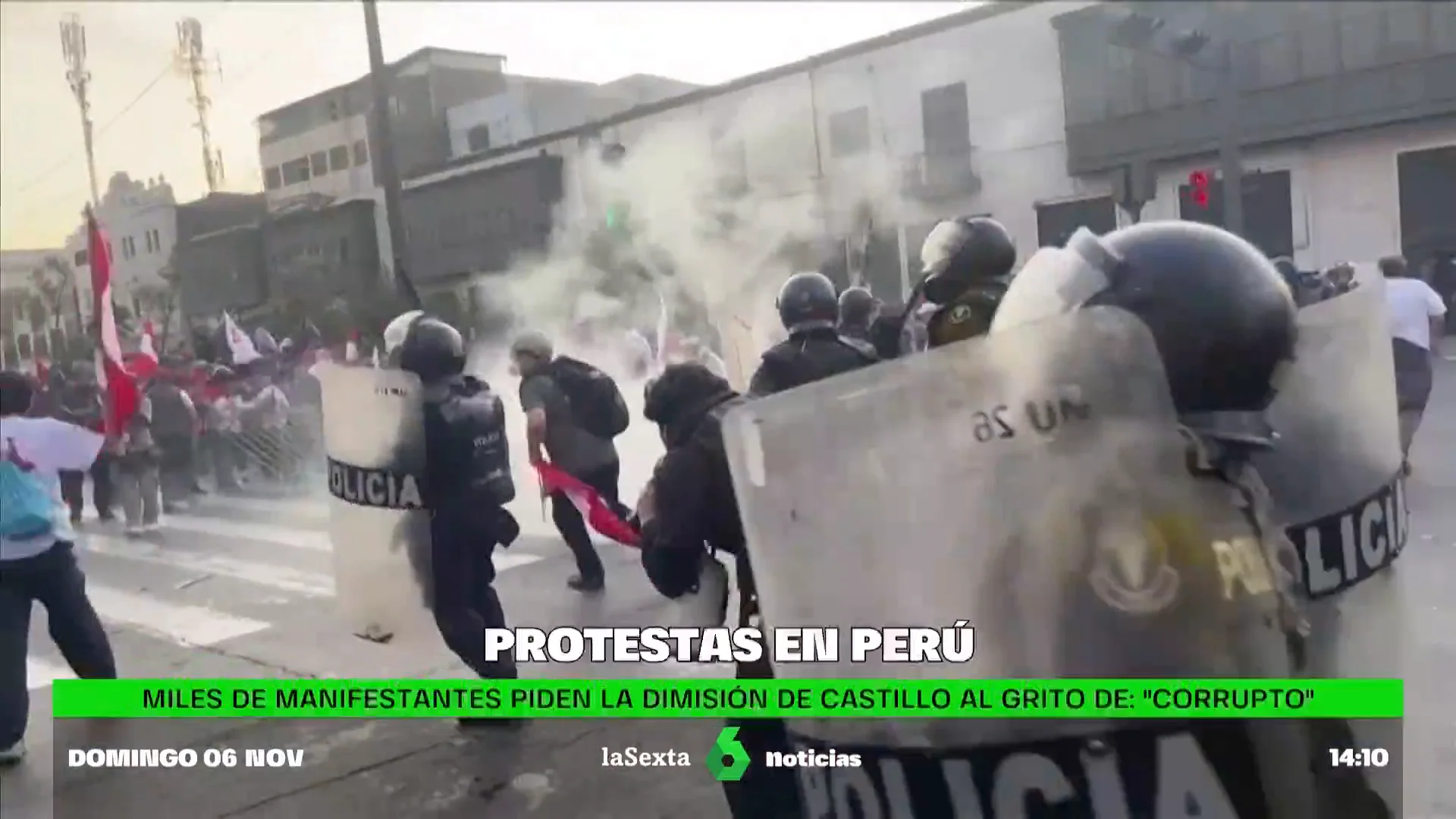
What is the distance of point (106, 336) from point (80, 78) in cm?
53

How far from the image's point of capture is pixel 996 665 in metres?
1.62

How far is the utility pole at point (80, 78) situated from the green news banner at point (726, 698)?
2.90 feet

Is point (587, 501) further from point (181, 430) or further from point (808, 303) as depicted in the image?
point (181, 430)

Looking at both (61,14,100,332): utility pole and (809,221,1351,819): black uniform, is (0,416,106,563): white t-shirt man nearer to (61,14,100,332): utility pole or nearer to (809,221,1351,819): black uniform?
(61,14,100,332): utility pole

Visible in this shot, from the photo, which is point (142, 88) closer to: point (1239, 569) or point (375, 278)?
point (375, 278)

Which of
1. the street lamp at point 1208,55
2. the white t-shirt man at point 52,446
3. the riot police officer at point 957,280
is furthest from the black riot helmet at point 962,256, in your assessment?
the white t-shirt man at point 52,446

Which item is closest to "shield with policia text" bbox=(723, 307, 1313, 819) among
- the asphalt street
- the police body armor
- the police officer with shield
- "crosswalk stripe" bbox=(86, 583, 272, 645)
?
the police officer with shield

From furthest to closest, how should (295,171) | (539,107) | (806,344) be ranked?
1. (295,171)
2. (539,107)
3. (806,344)

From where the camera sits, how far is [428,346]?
2338mm

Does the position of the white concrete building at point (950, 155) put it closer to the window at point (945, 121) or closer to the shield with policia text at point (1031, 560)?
the window at point (945, 121)

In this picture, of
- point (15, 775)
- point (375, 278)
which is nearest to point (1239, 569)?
point (375, 278)

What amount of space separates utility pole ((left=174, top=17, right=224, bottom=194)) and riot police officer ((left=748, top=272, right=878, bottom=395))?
3.90ft

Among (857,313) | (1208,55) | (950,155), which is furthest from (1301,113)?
(857,313)

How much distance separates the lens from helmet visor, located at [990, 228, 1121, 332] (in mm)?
1540
